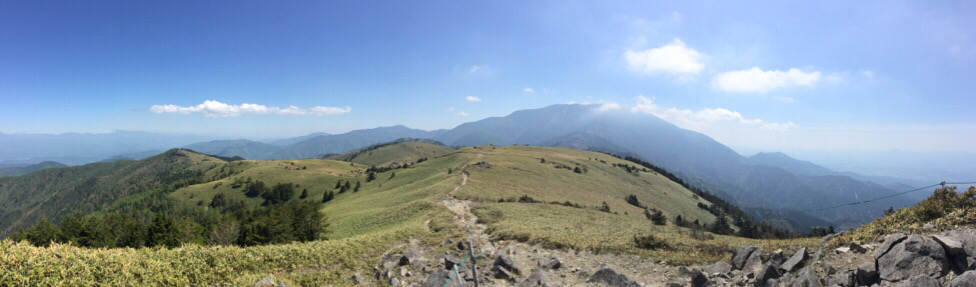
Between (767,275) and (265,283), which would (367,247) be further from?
(767,275)

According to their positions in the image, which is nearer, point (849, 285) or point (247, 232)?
point (849, 285)

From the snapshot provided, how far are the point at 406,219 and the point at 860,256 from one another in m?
35.8

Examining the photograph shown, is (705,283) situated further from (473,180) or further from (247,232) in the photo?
(473,180)

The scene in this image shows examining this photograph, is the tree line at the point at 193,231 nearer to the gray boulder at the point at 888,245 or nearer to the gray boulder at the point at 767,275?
the gray boulder at the point at 767,275

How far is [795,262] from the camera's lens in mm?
14594

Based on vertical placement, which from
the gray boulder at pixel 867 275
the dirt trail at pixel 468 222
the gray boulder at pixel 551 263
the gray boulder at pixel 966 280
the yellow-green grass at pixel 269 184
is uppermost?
the gray boulder at pixel 966 280

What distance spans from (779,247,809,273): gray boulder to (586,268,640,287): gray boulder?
5.58 meters

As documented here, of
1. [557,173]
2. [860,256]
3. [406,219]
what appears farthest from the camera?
[557,173]

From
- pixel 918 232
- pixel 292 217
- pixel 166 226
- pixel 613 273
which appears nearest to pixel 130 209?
pixel 166 226

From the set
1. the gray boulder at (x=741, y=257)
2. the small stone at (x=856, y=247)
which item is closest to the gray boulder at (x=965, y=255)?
the small stone at (x=856, y=247)

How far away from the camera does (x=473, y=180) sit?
2749 inches

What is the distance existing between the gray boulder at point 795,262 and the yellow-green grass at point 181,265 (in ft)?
60.8

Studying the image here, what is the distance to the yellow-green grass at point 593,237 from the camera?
800 inches

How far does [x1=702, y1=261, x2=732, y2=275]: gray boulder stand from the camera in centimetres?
1683
